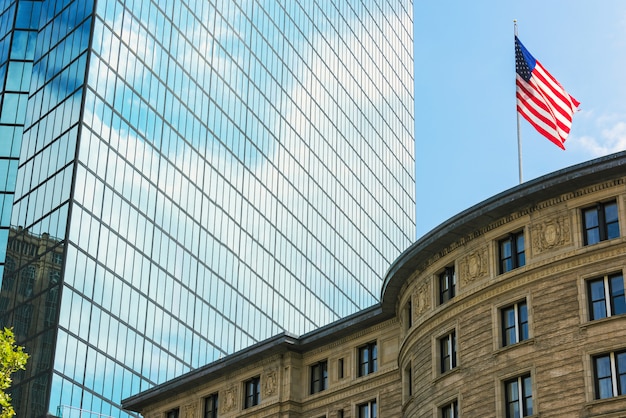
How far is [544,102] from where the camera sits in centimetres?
5475

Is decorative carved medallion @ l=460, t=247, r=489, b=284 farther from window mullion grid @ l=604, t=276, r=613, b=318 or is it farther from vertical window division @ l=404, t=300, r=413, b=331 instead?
window mullion grid @ l=604, t=276, r=613, b=318

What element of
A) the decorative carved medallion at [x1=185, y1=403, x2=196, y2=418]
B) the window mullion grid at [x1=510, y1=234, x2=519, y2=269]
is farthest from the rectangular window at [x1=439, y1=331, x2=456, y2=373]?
the decorative carved medallion at [x1=185, y1=403, x2=196, y2=418]

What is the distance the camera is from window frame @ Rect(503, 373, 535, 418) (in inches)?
1891

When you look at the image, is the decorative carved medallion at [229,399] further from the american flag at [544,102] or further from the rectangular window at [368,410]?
the american flag at [544,102]

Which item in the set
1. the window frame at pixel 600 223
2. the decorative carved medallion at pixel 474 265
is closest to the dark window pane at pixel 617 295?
the window frame at pixel 600 223

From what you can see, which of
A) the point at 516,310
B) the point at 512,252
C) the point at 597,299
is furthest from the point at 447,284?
the point at 597,299

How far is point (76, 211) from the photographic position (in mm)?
89938

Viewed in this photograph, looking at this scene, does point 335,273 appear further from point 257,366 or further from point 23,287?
point 257,366

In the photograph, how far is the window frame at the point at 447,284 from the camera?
53.7m

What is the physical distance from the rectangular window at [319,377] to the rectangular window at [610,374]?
72.9ft

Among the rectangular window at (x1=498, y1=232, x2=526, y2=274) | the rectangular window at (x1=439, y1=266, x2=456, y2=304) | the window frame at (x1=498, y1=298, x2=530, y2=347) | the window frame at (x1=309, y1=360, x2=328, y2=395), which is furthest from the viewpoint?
the window frame at (x1=309, y1=360, x2=328, y2=395)

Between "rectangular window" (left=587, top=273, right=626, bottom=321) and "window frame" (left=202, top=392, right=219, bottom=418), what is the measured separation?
3048 cm

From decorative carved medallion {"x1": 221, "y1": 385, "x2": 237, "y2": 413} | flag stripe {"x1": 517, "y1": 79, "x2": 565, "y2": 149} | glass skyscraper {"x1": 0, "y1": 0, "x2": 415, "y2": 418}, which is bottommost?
decorative carved medallion {"x1": 221, "y1": 385, "x2": 237, "y2": 413}

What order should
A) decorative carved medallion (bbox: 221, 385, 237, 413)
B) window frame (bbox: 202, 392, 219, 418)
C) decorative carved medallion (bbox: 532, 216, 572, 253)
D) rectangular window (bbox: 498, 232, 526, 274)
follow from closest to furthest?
1. decorative carved medallion (bbox: 532, 216, 572, 253)
2. rectangular window (bbox: 498, 232, 526, 274)
3. decorative carved medallion (bbox: 221, 385, 237, 413)
4. window frame (bbox: 202, 392, 219, 418)
